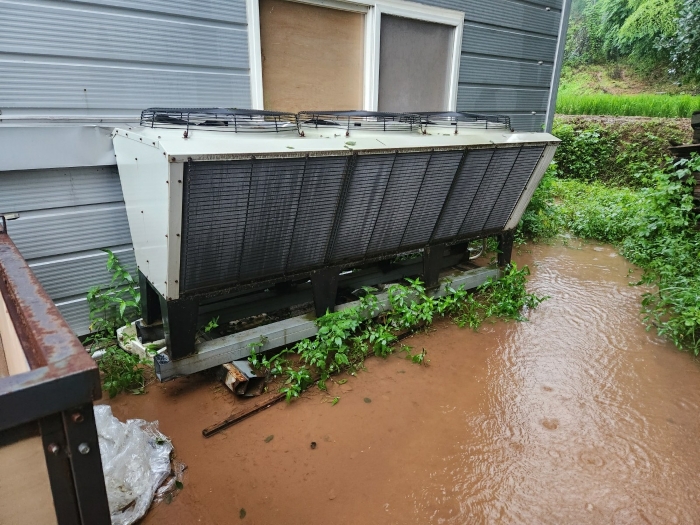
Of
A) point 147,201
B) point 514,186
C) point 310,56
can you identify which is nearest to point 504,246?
point 514,186

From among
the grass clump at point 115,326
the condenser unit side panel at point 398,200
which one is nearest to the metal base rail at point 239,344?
the grass clump at point 115,326

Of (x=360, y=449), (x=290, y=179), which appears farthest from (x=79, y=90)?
(x=360, y=449)

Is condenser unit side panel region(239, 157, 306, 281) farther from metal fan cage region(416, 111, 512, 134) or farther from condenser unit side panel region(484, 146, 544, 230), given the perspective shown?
condenser unit side panel region(484, 146, 544, 230)

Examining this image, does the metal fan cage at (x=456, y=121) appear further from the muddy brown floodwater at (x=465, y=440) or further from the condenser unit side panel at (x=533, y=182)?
the muddy brown floodwater at (x=465, y=440)

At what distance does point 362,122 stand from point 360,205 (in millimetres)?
681

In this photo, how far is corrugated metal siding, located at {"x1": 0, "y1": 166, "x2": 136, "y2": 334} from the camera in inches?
116

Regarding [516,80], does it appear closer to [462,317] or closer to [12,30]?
[462,317]

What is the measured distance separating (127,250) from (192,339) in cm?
116

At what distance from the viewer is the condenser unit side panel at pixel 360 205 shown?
9.52ft

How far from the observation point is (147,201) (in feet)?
8.47

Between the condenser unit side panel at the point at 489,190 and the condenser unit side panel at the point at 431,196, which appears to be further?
the condenser unit side panel at the point at 489,190

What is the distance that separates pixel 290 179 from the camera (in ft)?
8.48

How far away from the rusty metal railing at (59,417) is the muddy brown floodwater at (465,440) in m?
1.26

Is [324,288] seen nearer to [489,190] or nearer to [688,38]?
[489,190]
